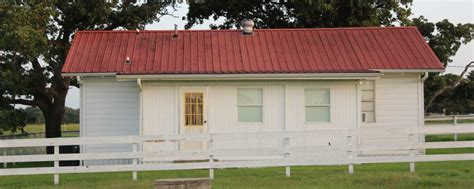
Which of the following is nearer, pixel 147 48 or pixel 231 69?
pixel 231 69

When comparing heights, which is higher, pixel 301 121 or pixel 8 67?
pixel 8 67

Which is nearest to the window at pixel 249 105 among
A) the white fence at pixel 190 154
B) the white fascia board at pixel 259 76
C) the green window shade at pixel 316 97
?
the white fascia board at pixel 259 76

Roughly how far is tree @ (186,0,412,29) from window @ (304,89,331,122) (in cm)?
866

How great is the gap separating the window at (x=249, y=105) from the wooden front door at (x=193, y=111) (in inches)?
38.7

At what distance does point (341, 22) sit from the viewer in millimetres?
27172

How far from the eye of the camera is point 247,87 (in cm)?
1712

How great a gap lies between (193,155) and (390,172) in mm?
4186

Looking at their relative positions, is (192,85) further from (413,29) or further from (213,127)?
(413,29)

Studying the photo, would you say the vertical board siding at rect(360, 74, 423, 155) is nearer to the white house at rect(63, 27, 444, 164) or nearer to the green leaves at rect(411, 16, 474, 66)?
the white house at rect(63, 27, 444, 164)

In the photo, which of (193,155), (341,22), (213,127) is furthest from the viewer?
(341,22)

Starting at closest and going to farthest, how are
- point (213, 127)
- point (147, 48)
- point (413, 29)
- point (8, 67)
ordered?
1. point (213, 127)
2. point (147, 48)
3. point (413, 29)
4. point (8, 67)

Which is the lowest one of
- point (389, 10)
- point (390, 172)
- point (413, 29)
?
point (390, 172)

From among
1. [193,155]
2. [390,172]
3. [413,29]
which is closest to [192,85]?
[193,155]

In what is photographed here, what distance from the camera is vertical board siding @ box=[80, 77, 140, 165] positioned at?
1755 cm
